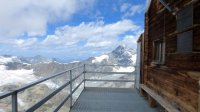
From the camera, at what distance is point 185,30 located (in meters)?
6.59

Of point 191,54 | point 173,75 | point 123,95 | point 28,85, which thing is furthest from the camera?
point 123,95

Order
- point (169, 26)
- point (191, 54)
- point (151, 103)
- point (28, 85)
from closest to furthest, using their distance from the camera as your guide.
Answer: point (28, 85) < point (191, 54) < point (169, 26) < point (151, 103)

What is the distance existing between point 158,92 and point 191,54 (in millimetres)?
3397

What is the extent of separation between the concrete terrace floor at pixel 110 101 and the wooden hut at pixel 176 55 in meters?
0.61

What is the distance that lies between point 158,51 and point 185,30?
3.93 meters

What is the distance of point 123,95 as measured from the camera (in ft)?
41.1

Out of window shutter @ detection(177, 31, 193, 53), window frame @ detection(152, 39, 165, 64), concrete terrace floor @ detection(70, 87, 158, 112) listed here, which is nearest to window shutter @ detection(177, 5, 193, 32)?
window shutter @ detection(177, 31, 193, 53)

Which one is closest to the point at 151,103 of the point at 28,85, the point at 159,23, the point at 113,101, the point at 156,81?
the point at 156,81

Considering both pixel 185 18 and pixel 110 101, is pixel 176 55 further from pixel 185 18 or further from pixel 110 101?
pixel 110 101

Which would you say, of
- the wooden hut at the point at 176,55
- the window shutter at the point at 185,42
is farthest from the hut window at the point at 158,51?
the window shutter at the point at 185,42

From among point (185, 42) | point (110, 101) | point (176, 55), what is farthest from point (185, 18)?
point (110, 101)

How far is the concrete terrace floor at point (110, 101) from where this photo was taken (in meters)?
9.59

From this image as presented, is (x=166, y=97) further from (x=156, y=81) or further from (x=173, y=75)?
(x=156, y=81)

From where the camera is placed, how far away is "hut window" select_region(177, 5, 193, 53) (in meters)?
6.28
